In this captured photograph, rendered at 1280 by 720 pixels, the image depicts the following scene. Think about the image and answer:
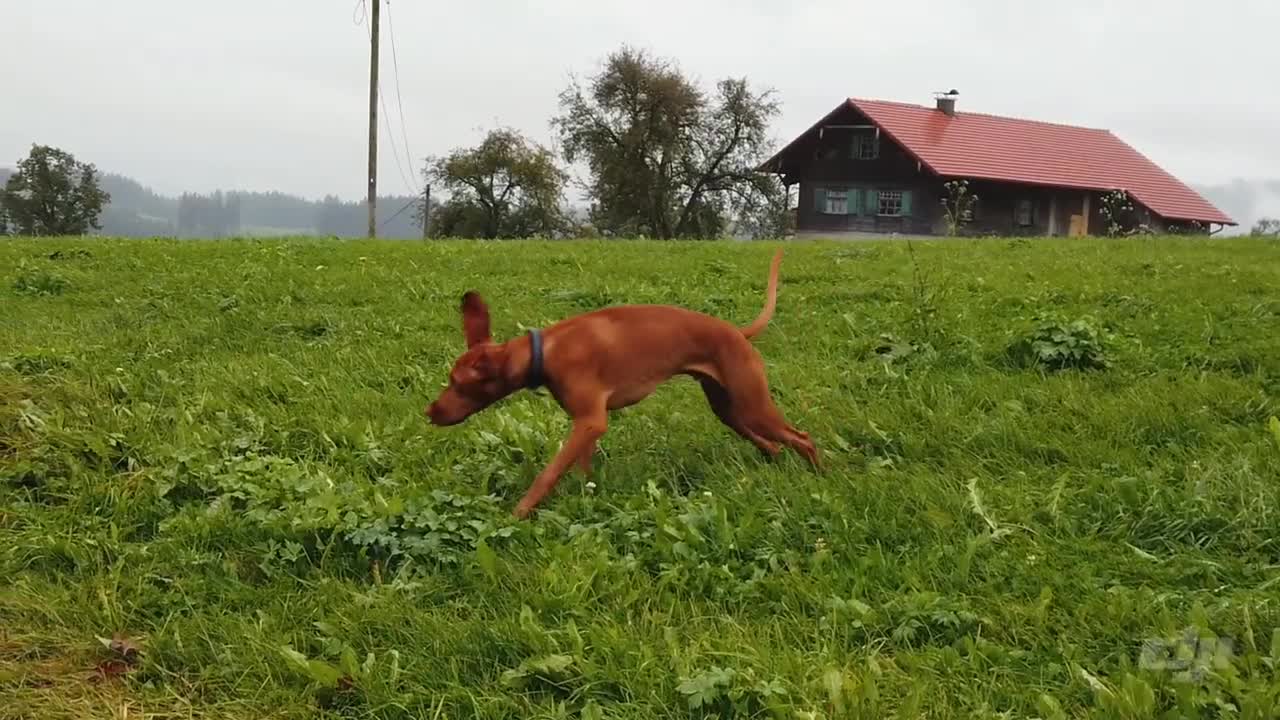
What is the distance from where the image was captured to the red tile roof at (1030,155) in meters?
42.7

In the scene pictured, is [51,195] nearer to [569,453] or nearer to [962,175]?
[962,175]

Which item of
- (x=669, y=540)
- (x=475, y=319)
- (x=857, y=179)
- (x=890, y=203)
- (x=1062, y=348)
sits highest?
(x=857, y=179)

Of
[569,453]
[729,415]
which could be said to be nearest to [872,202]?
[729,415]

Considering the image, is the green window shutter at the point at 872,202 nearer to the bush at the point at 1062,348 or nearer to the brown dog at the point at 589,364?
the bush at the point at 1062,348

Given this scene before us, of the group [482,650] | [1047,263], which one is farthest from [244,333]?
[1047,263]

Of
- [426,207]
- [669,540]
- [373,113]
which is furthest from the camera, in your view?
[426,207]

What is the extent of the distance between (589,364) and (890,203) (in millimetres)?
43394

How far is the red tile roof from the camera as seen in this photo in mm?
42656

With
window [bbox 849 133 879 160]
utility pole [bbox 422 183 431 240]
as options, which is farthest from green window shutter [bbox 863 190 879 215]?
utility pole [bbox 422 183 431 240]

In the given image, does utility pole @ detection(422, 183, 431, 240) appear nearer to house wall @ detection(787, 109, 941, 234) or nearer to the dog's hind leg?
house wall @ detection(787, 109, 941, 234)

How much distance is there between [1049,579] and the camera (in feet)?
10.1

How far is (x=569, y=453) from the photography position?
367 centimetres

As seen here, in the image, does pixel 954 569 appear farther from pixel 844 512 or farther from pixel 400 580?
pixel 400 580

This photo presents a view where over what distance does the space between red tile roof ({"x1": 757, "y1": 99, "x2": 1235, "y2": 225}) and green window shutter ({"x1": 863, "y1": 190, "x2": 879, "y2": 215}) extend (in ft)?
10.6
